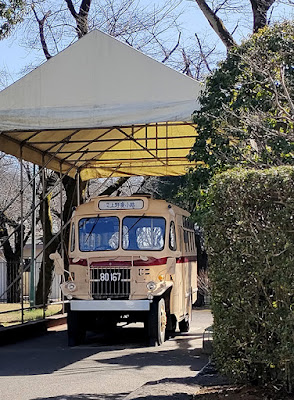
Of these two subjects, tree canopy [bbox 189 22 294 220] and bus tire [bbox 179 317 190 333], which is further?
bus tire [bbox 179 317 190 333]

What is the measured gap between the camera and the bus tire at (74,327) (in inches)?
609

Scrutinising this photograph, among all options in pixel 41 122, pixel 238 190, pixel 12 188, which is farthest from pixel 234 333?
pixel 12 188

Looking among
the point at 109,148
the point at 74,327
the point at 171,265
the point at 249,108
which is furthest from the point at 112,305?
the point at 109,148

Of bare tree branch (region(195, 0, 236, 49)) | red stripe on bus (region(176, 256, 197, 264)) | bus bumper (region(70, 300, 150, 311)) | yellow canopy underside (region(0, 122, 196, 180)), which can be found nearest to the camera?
bus bumper (region(70, 300, 150, 311))

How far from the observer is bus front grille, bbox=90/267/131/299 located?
15.6 metres

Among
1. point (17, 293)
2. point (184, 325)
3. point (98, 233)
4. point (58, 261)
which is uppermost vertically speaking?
point (98, 233)

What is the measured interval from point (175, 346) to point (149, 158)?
831 cm

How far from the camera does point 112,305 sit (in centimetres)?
1520

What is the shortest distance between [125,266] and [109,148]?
254 inches

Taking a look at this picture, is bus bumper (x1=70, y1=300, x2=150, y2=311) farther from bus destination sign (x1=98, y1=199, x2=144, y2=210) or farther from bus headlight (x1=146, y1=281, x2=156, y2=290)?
bus destination sign (x1=98, y1=199, x2=144, y2=210)

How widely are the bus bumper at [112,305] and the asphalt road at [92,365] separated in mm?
870

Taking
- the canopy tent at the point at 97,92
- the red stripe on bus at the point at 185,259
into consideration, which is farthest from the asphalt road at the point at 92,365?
the canopy tent at the point at 97,92

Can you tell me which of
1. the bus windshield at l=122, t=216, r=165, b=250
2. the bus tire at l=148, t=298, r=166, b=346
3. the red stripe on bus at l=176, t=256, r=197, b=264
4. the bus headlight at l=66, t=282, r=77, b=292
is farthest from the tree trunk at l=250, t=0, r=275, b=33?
the bus headlight at l=66, t=282, r=77, b=292

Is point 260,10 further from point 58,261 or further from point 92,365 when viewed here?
point 92,365
